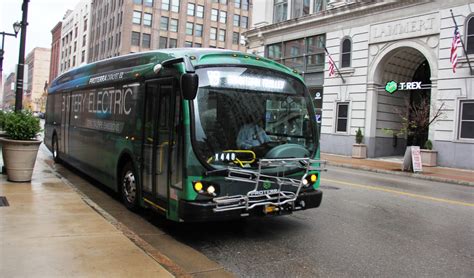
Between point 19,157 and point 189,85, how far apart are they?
552 centimetres

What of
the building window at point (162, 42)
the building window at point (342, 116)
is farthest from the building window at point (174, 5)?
the building window at point (342, 116)

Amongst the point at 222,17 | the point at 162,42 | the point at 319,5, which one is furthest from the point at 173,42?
the point at 319,5

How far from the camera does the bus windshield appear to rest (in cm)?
603

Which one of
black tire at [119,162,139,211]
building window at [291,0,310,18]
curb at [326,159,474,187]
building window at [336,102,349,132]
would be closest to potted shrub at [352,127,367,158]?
building window at [336,102,349,132]

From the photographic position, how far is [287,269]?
522 centimetres

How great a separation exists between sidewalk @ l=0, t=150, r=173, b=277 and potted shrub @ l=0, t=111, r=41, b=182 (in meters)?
1.52

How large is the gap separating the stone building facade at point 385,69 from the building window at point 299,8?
0.23 ft

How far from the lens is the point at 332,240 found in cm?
654

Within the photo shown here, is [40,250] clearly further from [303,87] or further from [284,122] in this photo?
[303,87]

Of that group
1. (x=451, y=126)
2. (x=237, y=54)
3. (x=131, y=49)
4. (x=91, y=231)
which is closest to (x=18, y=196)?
(x=91, y=231)

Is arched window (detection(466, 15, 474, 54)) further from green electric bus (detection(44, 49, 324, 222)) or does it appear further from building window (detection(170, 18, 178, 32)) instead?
building window (detection(170, 18, 178, 32))

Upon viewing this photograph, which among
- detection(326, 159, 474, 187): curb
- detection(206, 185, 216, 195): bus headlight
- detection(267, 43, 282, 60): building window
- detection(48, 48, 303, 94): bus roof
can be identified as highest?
detection(267, 43, 282, 60): building window

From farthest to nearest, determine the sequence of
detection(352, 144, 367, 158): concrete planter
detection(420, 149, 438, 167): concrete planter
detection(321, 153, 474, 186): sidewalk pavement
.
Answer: detection(352, 144, 367, 158): concrete planter
detection(420, 149, 438, 167): concrete planter
detection(321, 153, 474, 186): sidewalk pavement

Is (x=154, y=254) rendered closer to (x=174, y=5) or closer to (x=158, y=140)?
(x=158, y=140)
